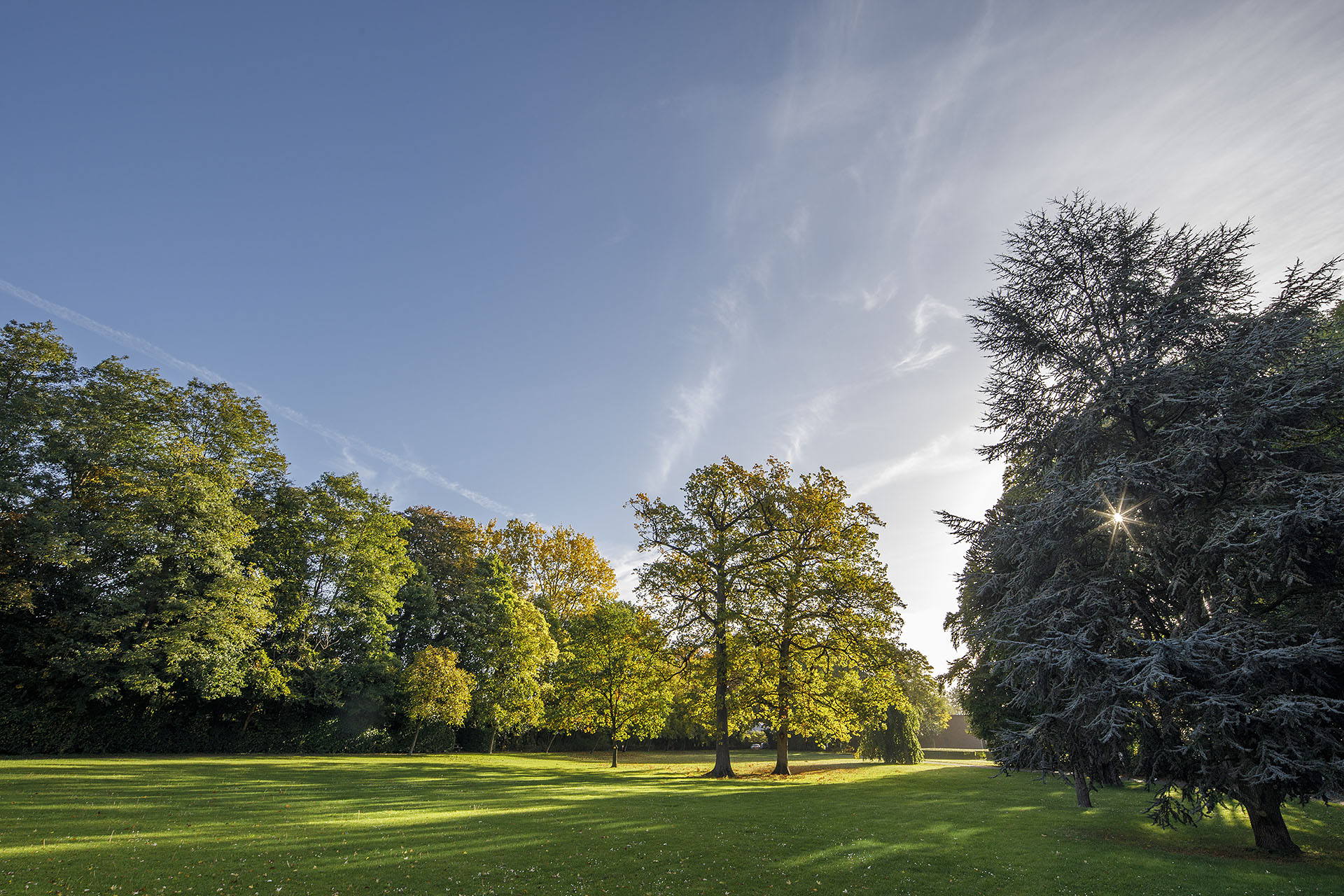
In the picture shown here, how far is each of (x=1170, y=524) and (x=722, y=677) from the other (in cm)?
1817

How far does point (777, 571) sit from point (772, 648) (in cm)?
360

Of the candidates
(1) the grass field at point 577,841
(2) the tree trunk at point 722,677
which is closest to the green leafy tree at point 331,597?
(1) the grass field at point 577,841

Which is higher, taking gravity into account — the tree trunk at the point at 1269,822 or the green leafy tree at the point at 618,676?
the green leafy tree at the point at 618,676

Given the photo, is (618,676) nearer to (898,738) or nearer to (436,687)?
(436,687)

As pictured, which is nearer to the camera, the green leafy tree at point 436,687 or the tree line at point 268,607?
the tree line at point 268,607

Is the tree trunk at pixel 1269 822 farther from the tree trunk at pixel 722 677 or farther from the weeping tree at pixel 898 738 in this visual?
the weeping tree at pixel 898 738

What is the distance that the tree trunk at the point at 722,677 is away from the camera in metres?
26.0

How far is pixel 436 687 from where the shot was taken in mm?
31375

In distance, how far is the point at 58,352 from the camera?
26.4 meters

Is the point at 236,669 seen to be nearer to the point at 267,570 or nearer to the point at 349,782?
the point at 267,570

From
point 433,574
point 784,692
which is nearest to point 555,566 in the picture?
point 433,574

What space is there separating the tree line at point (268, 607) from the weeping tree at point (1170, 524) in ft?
38.3

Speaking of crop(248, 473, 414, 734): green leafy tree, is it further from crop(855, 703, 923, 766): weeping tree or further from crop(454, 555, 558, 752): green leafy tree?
crop(855, 703, 923, 766): weeping tree

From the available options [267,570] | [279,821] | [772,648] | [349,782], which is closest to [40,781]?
[349,782]
